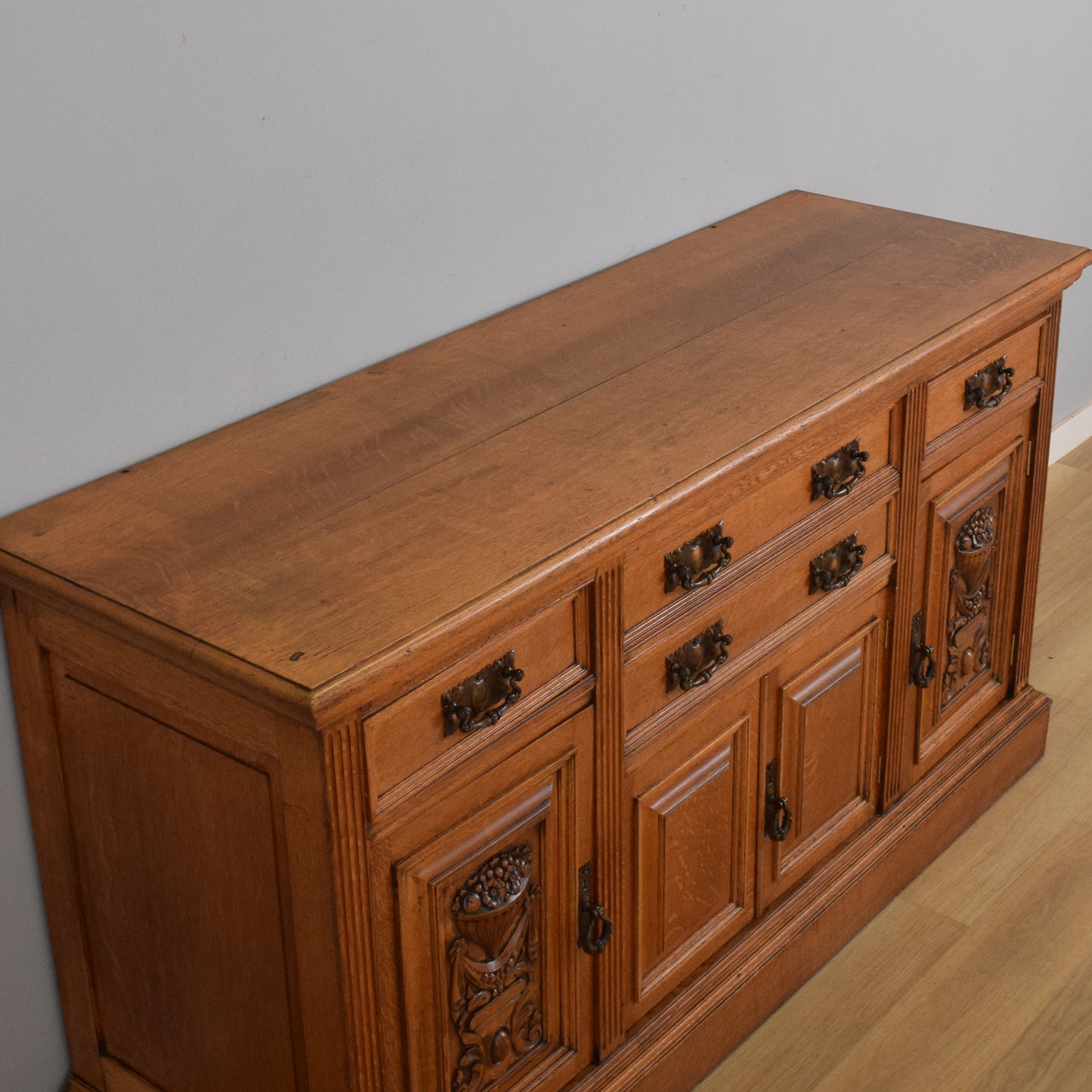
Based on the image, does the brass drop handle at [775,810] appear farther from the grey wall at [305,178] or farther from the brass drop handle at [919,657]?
the grey wall at [305,178]

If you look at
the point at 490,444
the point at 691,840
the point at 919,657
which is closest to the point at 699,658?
the point at 691,840

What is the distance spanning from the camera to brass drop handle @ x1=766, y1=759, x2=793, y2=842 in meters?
2.13

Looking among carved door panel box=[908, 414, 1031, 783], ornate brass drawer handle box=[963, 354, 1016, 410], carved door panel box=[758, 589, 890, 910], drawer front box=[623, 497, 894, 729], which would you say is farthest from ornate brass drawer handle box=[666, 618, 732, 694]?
ornate brass drawer handle box=[963, 354, 1016, 410]

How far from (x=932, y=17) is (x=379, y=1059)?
2.22 meters

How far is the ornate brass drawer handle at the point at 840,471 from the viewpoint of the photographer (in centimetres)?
201

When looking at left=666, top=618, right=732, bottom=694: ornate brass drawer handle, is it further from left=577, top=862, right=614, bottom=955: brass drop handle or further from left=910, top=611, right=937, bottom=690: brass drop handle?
left=910, top=611, right=937, bottom=690: brass drop handle

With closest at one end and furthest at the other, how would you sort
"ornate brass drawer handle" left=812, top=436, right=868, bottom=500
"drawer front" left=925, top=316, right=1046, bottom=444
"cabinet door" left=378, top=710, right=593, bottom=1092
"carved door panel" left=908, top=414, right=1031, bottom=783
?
"cabinet door" left=378, top=710, right=593, bottom=1092 < "ornate brass drawer handle" left=812, top=436, right=868, bottom=500 < "drawer front" left=925, top=316, right=1046, bottom=444 < "carved door panel" left=908, top=414, right=1031, bottom=783

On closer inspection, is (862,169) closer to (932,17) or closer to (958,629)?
(932,17)

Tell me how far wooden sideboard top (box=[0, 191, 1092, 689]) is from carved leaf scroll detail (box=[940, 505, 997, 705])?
396mm

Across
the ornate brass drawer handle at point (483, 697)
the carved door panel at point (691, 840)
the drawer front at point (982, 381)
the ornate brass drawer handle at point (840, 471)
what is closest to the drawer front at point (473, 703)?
the ornate brass drawer handle at point (483, 697)

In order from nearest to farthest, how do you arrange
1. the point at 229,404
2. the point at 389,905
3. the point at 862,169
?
the point at 389,905 → the point at 229,404 → the point at 862,169

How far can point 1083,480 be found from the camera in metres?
3.81

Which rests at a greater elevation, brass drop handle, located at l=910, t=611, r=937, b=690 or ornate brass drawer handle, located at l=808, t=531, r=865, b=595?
ornate brass drawer handle, located at l=808, t=531, r=865, b=595

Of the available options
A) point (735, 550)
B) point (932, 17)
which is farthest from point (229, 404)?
point (932, 17)
